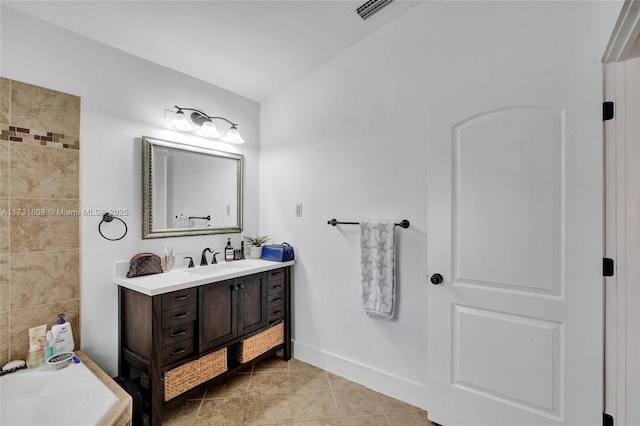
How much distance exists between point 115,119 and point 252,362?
6.96ft

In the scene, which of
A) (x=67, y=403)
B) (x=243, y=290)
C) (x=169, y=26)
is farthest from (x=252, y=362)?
(x=169, y=26)

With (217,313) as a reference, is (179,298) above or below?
above

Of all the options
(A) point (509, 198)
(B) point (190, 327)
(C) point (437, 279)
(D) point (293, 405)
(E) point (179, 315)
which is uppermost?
(A) point (509, 198)

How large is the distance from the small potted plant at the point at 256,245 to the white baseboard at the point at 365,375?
0.89 meters

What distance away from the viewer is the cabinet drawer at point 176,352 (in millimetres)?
1757

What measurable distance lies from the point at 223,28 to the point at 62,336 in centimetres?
225

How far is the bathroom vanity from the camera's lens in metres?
1.74

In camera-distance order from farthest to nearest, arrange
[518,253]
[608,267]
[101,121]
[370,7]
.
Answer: [101,121] < [370,7] < [518,253] < [608,267]

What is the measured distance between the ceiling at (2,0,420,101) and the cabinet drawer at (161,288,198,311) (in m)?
1.77

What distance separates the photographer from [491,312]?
157cm

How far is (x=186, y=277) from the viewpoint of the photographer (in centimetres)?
199

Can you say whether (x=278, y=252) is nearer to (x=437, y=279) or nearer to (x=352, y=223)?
(x=352, y=223)

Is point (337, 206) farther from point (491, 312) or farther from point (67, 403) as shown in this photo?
point (67, 403)

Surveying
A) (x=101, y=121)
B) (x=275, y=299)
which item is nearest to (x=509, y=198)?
(x=275, y=299)
